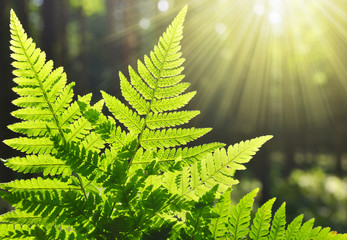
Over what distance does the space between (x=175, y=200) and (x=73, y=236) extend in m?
0.26

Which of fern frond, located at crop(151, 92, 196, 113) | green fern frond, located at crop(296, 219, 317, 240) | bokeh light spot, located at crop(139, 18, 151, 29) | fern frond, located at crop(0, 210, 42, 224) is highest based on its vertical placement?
bokeh light spot, located at crop(139, 18, 151, 29)

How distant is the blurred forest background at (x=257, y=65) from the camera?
13562 mm

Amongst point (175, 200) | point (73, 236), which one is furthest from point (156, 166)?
point (73, 236)

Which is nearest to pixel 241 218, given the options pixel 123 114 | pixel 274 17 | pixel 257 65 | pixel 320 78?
pixel 123 114

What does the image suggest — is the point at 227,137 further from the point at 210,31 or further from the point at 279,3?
the point at 279,3

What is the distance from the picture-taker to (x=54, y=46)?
1203cm

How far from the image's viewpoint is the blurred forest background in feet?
44.5

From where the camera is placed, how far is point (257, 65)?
19812 millimetres

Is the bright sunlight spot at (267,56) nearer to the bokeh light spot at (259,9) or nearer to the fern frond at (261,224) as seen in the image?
the bokeh light spot at (259,9)

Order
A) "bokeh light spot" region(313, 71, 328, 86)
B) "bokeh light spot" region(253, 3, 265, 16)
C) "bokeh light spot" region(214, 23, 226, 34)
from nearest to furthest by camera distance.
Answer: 1. "bokeh light spot" region(313, 71, 328, 86)
2. "bokeh light spot" region(253, 3, 265, 16)
3. "bokeh light spot" region(214, 23, 226, 34)

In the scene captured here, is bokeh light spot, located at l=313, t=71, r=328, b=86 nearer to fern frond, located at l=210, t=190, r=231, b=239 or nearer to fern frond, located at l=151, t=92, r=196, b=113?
fern frond, located at l=151, t=92, r=196, b=113

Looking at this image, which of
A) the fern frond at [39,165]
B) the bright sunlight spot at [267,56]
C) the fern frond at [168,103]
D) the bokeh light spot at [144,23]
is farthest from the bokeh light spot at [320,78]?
the fern frond at [39,165]

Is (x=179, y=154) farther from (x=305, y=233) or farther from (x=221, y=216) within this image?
(x=305, y=233)

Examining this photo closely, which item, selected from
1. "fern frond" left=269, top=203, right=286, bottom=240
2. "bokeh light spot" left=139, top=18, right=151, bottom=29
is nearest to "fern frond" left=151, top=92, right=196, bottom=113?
"fern frond" left=269, top=203, right=286, bottom=240
